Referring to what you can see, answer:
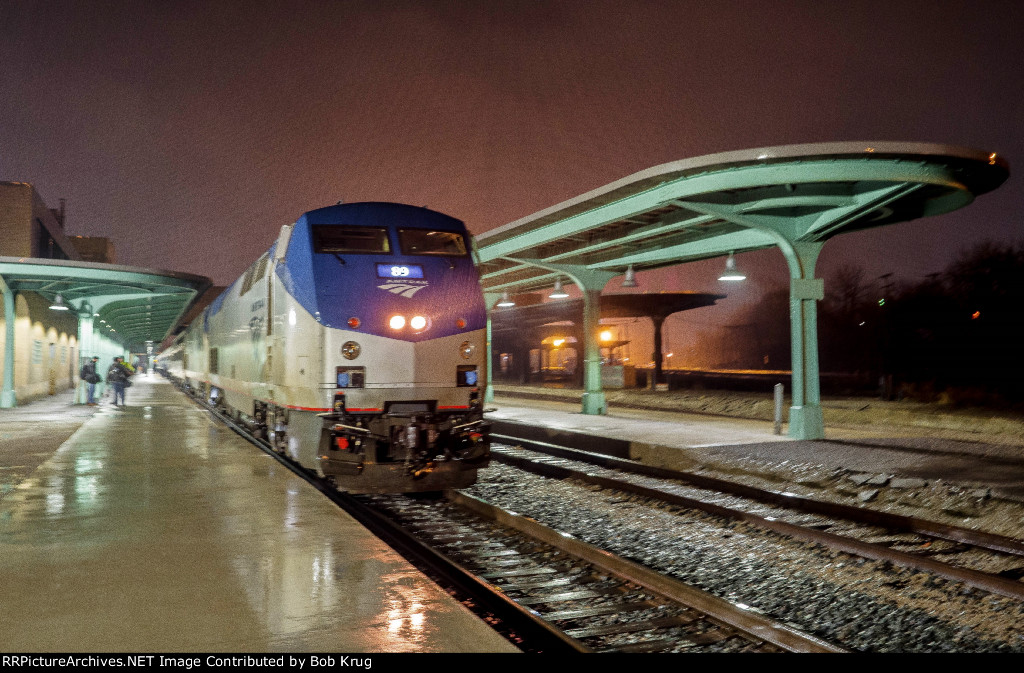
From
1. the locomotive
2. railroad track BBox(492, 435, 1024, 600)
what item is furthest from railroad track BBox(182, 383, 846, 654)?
railroad track BBox(492, 435, 1024, 600)

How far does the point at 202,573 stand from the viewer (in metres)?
5.67

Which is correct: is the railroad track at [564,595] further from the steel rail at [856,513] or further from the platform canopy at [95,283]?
the platform canopy at [95,283]

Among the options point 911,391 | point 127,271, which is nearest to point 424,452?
point 127,271

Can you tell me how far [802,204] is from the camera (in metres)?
13.6

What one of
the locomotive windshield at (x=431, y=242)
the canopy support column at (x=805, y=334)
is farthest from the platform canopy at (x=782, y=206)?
the locomotive windshield at (x=431, y=242)

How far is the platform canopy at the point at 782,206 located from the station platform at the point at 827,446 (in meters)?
1.63

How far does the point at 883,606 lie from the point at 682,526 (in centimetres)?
274

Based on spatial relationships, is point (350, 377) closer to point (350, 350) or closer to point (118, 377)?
point (350, 350)

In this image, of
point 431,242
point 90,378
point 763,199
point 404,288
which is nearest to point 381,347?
point 404,288

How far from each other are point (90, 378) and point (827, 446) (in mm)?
22808

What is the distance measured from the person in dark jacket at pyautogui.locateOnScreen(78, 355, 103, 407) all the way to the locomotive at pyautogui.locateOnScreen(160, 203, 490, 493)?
18850mm

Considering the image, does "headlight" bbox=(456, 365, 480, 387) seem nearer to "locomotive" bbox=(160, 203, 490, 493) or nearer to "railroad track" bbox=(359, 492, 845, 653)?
"locomotive" bbox=(160, 203, 490, 493)

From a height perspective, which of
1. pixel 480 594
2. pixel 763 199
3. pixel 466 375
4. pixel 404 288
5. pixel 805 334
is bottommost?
pixel 480 594

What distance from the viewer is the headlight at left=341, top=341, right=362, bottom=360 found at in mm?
8602
